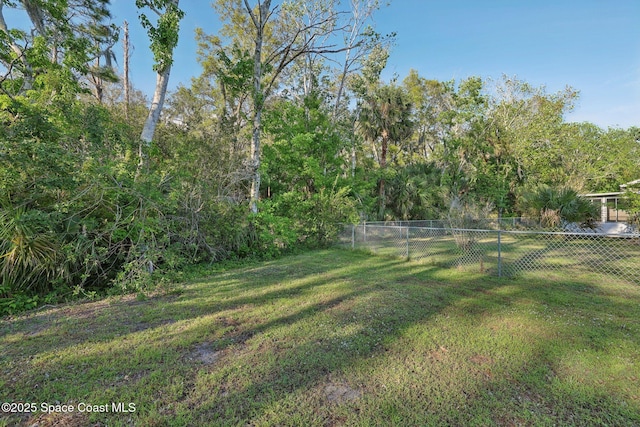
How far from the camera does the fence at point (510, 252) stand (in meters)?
6.09

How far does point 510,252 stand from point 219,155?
370 inches

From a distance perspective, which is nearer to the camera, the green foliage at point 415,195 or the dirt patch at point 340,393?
the dirt patch at point 340,393

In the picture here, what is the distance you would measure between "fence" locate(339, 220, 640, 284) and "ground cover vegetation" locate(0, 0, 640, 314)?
1430 millimetres

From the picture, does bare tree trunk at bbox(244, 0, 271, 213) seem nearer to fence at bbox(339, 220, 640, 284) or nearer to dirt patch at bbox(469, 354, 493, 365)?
fence at bbox(339, 220, 640, 284)

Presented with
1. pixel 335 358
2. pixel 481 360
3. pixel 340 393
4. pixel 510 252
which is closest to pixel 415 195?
pixel 510 252

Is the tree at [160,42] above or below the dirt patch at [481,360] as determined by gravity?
above

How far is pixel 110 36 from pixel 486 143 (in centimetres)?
2234

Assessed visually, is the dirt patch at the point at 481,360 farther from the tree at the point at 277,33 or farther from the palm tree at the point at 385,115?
the palm tree at the point at 385,115

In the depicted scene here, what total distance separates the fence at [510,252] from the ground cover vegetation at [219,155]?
4.69ft

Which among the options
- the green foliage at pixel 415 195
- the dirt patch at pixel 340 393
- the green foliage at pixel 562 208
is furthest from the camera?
the green foliage at pixel 415 195

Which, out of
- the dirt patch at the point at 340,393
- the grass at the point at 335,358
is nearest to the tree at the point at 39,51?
the grass at the point at 335,358

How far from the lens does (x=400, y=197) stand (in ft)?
55.4

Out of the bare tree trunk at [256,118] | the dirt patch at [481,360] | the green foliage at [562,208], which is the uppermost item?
the bare tree trunk at [256,118]

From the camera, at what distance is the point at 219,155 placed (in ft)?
30.1
